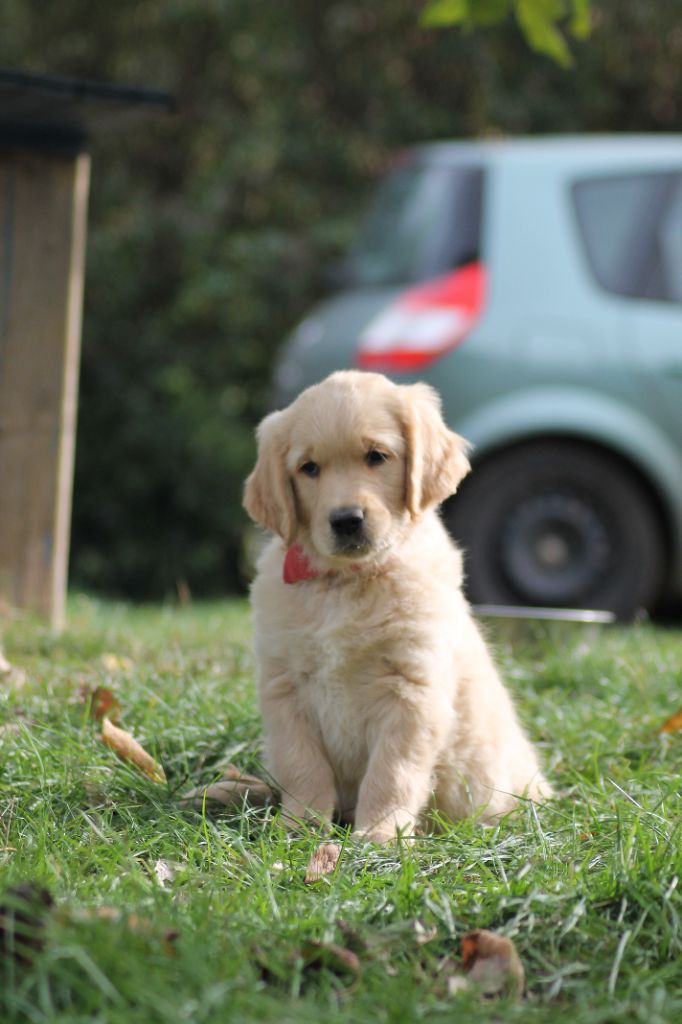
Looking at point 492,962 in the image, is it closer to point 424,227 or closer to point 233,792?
point 233,792

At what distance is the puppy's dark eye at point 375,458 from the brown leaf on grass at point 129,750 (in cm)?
93

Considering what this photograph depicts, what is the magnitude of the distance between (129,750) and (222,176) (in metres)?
9.21

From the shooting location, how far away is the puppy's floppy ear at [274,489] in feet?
10.7

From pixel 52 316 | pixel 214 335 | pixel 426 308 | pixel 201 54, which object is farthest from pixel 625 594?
pixel 201 54

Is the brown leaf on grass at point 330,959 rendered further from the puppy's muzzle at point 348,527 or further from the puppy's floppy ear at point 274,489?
the puppy's floppy ear at point 274,489

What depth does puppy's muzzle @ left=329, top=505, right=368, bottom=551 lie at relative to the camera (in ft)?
10.2

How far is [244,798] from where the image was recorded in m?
3.08

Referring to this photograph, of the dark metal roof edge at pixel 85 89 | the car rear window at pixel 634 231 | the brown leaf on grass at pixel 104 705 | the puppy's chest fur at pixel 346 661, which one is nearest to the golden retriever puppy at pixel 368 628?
the puppy's chest fur at pixel 346 661

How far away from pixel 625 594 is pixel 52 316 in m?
3.11

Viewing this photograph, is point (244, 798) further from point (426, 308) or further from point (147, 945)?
point (426, 308)

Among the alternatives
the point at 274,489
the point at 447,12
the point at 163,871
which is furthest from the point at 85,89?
the point at 163,871

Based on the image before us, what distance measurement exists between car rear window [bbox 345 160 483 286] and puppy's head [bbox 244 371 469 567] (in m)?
3.36

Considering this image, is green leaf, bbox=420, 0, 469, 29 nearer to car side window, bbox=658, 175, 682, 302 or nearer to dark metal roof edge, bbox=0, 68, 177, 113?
dark metal roof edge, bbox=0, 68, 177, 113

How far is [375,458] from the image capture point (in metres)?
3.22
